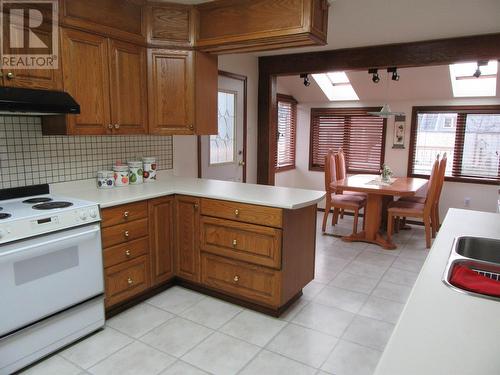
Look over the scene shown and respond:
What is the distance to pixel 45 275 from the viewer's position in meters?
2.11

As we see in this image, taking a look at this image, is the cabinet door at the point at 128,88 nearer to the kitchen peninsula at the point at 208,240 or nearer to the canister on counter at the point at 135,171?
the canister on counter at the point at 135,171

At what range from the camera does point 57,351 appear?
2242 mm

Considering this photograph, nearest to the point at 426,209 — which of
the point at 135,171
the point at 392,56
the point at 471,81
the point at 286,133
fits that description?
the point at 392,56

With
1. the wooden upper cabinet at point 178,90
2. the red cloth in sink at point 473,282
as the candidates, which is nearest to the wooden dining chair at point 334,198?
the wooden upper cabinet at point 178,90

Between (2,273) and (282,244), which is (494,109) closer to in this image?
(282,244)

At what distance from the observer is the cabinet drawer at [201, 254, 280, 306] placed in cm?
265

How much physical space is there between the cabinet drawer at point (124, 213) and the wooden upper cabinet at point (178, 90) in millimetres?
742

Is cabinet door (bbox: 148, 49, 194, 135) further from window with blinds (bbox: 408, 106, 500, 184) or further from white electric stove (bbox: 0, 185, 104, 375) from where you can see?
window with blinds (bbox: 408, 106, 500, 184)

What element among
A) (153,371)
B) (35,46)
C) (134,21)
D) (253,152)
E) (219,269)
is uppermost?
(134,21)

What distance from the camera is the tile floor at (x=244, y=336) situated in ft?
7.00

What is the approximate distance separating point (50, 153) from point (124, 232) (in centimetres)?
79

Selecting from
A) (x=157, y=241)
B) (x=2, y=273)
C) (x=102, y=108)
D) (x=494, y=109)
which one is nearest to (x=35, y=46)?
(x=102, y=108)

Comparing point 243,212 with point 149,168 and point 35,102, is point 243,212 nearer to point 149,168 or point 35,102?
point 149,168

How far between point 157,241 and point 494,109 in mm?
4752
